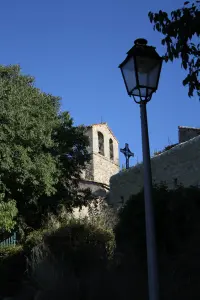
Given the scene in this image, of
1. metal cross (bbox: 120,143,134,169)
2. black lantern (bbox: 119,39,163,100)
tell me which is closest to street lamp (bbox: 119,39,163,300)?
black lantern (bbox: 119,39,163,100)

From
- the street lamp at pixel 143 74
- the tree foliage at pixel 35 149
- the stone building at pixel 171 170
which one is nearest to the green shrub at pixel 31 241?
the tree foliage at pixel 35 149

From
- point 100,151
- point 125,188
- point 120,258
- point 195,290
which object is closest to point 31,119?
point 125,188

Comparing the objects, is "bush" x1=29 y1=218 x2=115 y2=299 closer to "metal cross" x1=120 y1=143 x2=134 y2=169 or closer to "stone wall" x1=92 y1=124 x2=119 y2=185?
"metal cross" x1=120 y1=143 x2=134 y2=169

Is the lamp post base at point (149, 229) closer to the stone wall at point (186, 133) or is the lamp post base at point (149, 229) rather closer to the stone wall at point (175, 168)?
the stone wall at point (175, 168)

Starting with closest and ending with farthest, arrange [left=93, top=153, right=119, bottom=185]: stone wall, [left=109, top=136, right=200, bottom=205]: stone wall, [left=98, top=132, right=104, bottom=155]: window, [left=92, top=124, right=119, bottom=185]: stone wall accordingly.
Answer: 1. [left=109, top=136, right=200, bottom=205]: stone wall
2. [left=93, top=153, right=119, bottom=185]: stone wall
3. [left=92, top=124, right=119, bottom=185]: stone wall
4. [left=98, top=132, right=104, bottom=155]: window

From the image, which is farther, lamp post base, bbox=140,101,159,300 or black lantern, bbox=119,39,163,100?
black lantern, bbox=119,39,163,100

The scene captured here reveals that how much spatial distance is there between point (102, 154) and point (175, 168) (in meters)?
19.2

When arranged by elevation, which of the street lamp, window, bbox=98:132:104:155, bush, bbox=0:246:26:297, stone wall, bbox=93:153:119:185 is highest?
window, bbox=98:132:104:155

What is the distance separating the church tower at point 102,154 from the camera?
3256cm

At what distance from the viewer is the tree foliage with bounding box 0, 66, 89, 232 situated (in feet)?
49.6

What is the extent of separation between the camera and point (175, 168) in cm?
1504

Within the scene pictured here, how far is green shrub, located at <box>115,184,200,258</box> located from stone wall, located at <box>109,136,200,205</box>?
3539 mm

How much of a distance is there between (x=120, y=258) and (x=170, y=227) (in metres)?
1.80

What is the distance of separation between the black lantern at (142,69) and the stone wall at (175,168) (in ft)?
27.0
